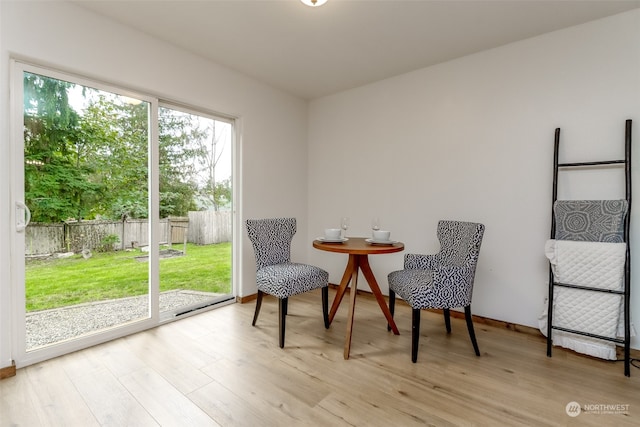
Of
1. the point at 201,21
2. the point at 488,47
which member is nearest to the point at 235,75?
the point at 201,21

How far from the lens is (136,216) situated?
254 cm

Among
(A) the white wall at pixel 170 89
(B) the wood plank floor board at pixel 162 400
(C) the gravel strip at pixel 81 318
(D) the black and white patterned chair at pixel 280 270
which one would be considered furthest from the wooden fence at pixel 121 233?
(B) the wood plank floor board at pixel 162 400

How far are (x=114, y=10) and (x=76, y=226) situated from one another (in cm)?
162

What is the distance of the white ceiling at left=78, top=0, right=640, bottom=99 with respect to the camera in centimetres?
210

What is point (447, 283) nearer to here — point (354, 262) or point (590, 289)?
point (354, 262)

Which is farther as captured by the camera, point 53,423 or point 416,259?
point 416,259

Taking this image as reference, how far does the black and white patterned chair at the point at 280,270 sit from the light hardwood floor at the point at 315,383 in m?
0.32

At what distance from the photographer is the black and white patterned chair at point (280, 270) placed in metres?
2.32

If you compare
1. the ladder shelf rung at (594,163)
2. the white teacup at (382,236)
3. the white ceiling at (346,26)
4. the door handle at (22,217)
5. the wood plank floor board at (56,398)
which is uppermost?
the white ceiling at (346,26)

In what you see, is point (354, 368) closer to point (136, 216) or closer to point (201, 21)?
point (136, 216)

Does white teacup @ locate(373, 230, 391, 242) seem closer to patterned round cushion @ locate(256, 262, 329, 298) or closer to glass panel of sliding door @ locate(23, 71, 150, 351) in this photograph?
patterned round cushion @ locate(256, 262, 329, 298)

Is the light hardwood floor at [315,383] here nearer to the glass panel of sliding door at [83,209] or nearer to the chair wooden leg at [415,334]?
the chair wooden leg at [415,334]

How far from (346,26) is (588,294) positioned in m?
2.72

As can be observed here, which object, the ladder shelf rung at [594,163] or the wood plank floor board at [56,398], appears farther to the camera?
the ladder shelf rung at [594,163]
